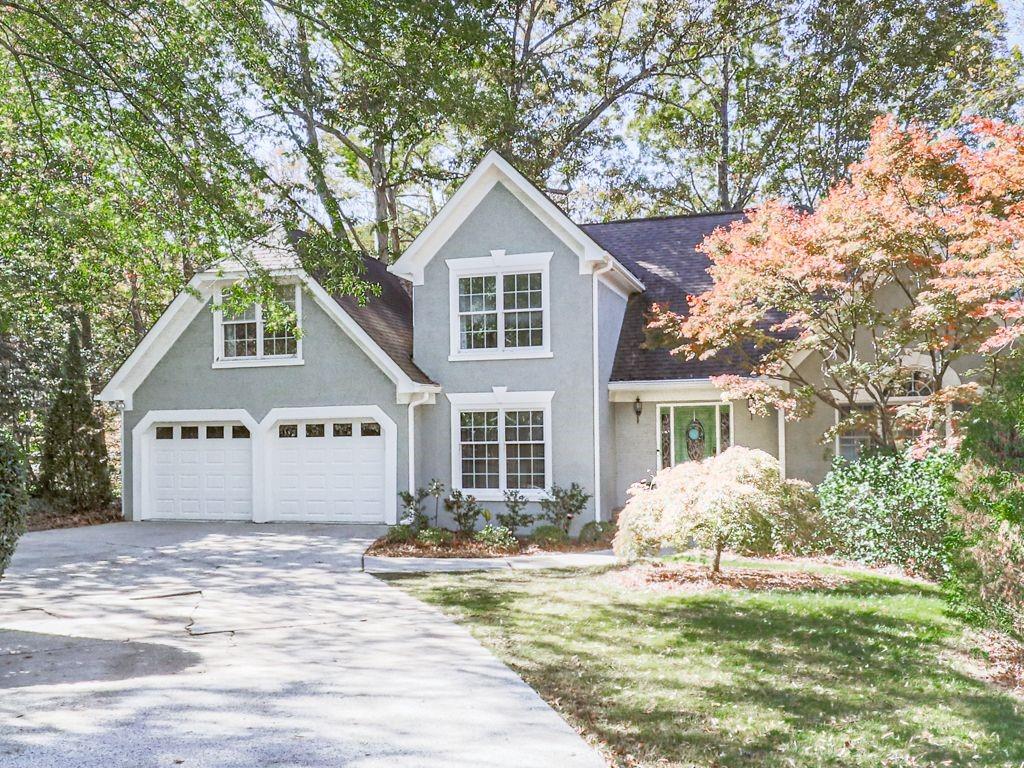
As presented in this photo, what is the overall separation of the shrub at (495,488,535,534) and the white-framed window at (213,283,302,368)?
17.2ft

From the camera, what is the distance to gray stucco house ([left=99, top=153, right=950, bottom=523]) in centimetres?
1591

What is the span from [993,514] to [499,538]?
339 inches

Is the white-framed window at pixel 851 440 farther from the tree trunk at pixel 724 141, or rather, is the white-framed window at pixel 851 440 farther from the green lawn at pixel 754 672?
the tree trunk at pixel 724 141

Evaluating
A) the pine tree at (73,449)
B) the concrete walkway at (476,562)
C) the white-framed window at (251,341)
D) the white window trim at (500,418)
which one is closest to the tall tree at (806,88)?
the white window trim at (500,418)

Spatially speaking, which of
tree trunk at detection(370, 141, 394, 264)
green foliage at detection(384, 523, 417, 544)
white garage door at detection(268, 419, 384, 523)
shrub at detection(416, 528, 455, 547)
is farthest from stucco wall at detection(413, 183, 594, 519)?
tree trunk at detection(370, 141, 394, 264)

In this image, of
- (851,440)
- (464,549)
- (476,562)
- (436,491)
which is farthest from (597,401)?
(851,440)

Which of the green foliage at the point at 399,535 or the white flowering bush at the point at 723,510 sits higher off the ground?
the white flowering bush at the point at 723,510

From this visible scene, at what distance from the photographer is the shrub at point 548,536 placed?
48.0 ft

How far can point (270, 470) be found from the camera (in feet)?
56.7

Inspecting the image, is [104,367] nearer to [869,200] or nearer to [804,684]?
[869,200]

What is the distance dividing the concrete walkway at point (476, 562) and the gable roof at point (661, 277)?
14.3 feet

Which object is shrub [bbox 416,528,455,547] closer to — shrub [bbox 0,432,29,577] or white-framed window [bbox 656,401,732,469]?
white-framed window [bbox 656,401,732,469]

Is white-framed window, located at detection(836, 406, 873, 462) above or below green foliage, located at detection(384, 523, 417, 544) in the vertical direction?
above

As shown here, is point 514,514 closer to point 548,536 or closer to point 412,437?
point 548,536
